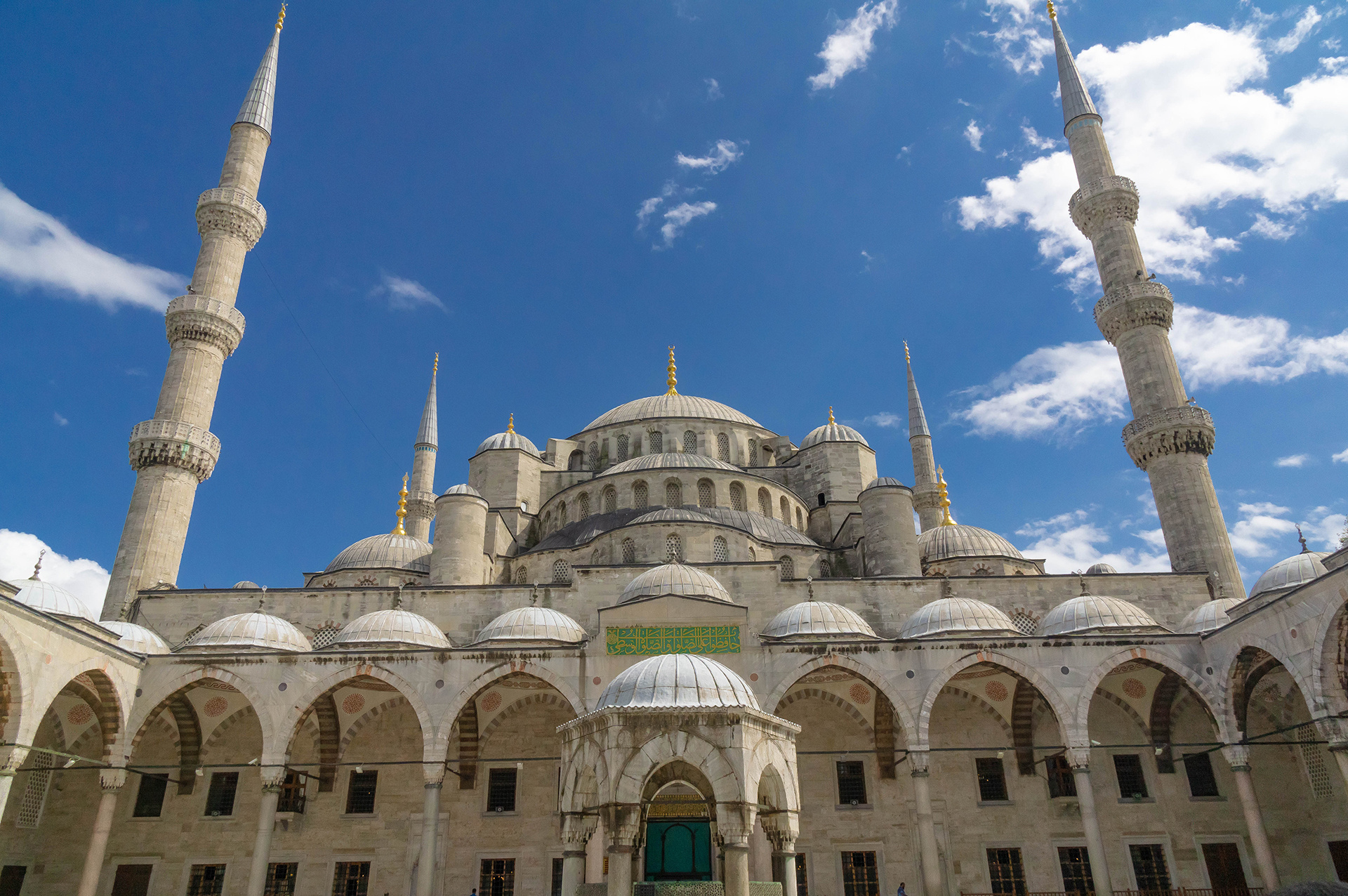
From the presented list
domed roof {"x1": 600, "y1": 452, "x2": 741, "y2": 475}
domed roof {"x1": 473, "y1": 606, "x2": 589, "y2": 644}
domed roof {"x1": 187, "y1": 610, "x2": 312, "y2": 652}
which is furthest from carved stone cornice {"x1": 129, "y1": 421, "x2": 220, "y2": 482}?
domed roof {"x1": 600, "y1": 452, "x2": 741, "y2": 475}

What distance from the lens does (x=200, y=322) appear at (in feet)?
65.9

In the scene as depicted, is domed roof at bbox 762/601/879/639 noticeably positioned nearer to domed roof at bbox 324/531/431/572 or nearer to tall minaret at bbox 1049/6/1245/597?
tall minaret at bbox 1049/6/1245/597

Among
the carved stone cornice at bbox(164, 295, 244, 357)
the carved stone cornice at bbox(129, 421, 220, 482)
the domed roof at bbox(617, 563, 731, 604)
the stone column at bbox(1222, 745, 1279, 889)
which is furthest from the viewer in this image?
the carved stone cornice at bbox(164, 295, 244, 357)

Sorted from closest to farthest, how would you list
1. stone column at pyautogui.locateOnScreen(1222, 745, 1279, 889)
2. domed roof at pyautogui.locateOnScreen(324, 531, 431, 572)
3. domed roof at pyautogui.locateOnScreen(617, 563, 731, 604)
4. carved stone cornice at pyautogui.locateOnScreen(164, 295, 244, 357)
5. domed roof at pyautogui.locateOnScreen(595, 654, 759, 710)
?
1. domed roof at pyautogui.locateOnScreen(595, 654, 759, 710)
2. stone column at pyautogui.locateOnScreen(1222, 745, 1279, 889)
3. domed roof at pyautogui.locateOnScreen(617, 563, 731, 604)
4. carved stone cornice at pyautogui.locateOnScreen(164, 295, 244, 357)
5. domed roof at pyautogui.locateOnScreen(324, 531, 431, 572)

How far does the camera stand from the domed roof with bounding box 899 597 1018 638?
14727 millimetres

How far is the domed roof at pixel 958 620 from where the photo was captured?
1473cm

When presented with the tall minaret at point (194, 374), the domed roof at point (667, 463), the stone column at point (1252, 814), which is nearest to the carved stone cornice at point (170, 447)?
the tall minaret at point (194, 374)

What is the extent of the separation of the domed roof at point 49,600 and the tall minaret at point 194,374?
2.64 metres

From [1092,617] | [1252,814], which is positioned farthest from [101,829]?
[1252,814]

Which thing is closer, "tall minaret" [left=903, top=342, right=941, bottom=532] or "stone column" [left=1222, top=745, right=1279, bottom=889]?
"stone column" [left=1222, top=745, right=1279, bottom=889]

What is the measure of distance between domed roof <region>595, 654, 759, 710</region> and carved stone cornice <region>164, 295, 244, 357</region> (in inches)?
669

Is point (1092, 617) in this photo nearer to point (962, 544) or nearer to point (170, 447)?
point (962, 544)

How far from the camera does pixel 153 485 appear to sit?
60.7ft

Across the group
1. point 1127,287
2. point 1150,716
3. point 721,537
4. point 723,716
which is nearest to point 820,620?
point 721,537
